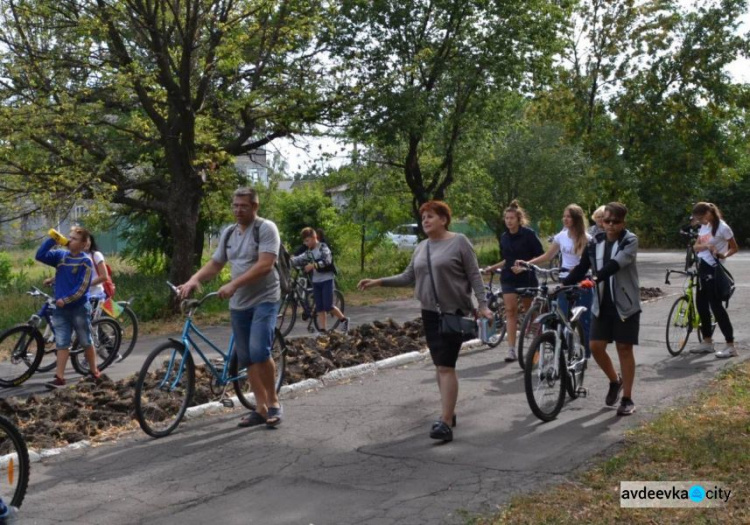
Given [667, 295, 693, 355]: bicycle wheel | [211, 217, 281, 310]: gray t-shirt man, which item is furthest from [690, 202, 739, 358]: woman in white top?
[211, 217, 281, 310]: gray t-shirt man

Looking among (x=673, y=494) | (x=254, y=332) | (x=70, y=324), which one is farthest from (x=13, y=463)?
(x=70, y=324)

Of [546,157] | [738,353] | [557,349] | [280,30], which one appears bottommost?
[738,353]

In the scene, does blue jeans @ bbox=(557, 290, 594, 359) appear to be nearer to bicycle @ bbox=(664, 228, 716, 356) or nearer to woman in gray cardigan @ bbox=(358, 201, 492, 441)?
bicycle @ bbox=(664, 228, 716, 356)

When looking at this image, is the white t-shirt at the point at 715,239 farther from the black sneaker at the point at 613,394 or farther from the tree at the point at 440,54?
the tree at the point at 440,54

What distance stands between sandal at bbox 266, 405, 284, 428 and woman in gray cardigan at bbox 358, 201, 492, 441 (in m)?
1.39

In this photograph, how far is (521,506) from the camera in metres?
5.40

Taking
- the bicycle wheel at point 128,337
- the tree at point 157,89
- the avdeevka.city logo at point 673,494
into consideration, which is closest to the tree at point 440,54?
the tree at point 157,89

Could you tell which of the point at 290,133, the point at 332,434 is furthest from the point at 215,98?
the point at 332,434

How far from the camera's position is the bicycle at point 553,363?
25.1 ft

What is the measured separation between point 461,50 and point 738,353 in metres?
12.8

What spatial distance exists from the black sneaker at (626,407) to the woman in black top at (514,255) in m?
3.00

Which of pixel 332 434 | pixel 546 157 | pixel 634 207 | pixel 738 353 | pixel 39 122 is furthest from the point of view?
pixel 634 207

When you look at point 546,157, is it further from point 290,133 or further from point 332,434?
point 332,434

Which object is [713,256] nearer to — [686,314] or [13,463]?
[686,314]
